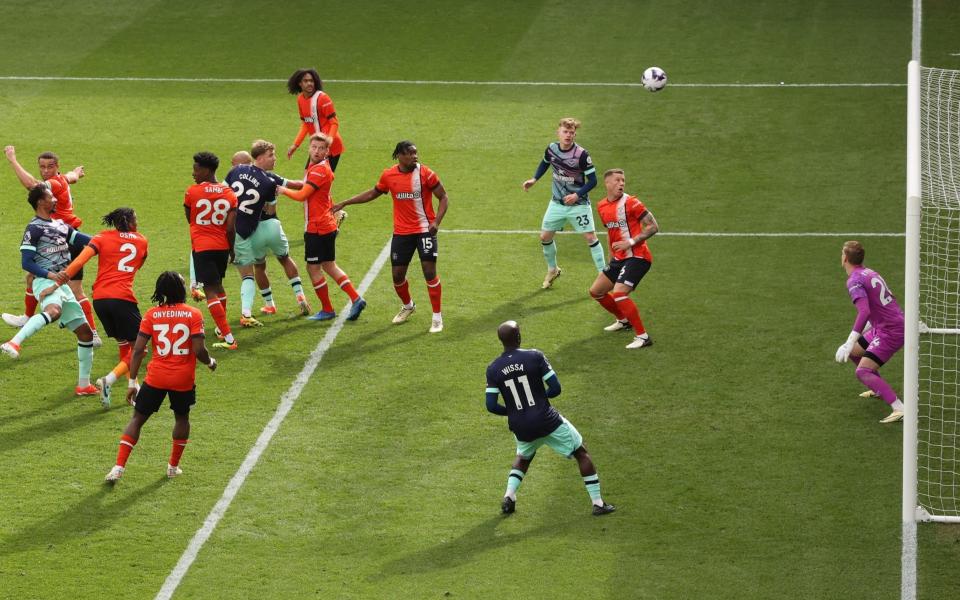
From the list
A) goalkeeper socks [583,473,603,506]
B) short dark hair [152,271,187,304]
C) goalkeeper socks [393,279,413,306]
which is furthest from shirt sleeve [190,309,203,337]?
goalkeeper socks [393,279,413,306]

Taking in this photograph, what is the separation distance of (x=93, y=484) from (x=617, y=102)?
49.2 ft

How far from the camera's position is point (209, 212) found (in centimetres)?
1505

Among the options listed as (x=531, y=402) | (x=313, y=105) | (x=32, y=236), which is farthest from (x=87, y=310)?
(x=531, y=402)

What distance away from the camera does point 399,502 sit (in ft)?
39.1

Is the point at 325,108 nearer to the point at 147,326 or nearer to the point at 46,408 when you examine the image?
the point at 46,408

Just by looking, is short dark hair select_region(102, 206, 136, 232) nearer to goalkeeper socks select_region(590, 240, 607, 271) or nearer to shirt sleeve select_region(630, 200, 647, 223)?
shirt sleeve select_region(630, 200, 647, 223)

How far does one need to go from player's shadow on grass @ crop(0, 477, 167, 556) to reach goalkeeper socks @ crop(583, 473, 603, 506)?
3868mm

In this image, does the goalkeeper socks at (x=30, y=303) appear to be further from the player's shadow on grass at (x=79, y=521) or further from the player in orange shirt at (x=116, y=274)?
the player's shadow on grass at (x=79, y=521)

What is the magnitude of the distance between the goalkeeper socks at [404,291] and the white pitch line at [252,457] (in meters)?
0.79

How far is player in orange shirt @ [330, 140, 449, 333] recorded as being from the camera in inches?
614

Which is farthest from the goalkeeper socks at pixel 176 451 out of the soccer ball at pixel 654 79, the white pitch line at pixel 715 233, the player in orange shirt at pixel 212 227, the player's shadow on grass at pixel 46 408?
the soccer ball at pixel 654 79

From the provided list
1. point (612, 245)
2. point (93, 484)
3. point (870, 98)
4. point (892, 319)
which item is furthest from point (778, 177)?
point (93, 484)

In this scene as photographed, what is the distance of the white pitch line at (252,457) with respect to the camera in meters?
10.8

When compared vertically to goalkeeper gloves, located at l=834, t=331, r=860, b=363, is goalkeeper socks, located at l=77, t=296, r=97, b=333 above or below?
above
